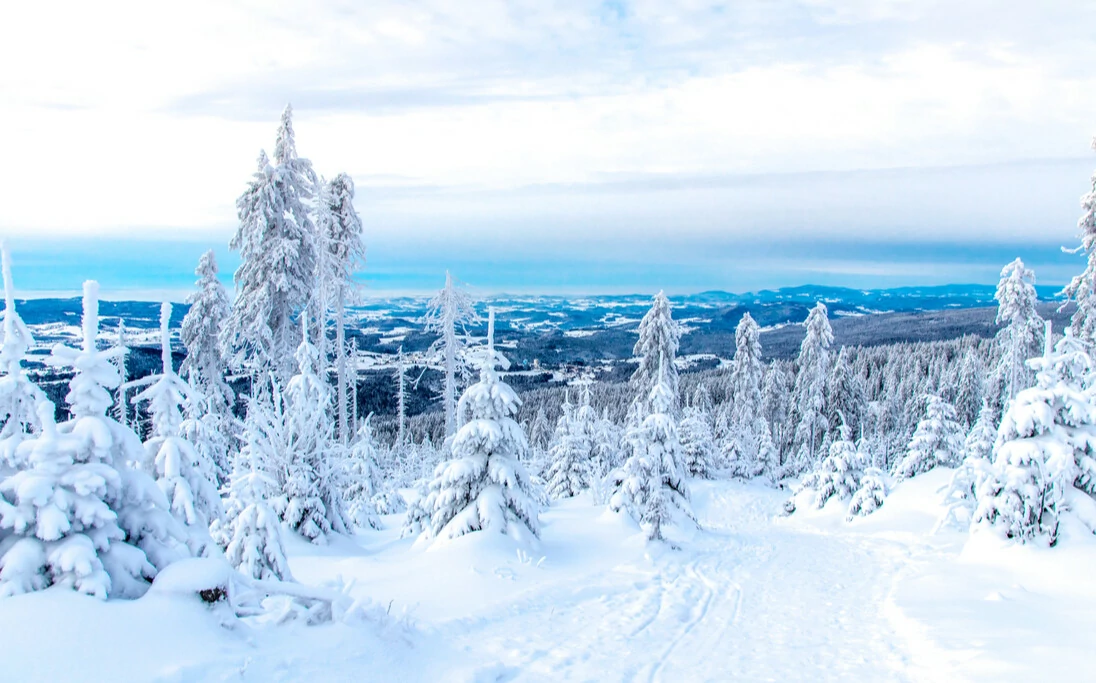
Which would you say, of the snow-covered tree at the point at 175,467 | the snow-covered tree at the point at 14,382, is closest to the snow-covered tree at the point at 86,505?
the snow-covered tree at the point at 14,382

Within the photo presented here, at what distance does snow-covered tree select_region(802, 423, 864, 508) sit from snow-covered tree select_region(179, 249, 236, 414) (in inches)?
1029

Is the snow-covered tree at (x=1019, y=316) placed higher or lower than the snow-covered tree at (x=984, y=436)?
higher

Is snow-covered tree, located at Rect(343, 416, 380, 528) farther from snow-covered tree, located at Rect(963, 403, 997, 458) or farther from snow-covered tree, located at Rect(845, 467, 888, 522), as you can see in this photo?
snow-covered tree, located at Rect(963, 403, 997, 458)

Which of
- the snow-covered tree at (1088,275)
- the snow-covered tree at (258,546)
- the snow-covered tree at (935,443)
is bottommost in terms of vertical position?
the snow-covered tree at (935,443)

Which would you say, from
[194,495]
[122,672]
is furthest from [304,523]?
[122,672]

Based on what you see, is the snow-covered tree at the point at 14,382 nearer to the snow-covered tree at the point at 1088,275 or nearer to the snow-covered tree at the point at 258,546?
the snow-covered tree at the point at 258,546

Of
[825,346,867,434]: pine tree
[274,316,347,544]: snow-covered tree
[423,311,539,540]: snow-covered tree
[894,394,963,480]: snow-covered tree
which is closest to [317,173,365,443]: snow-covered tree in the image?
[274,316,347,544]: snow-covered tree

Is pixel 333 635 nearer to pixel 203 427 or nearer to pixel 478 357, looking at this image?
pixel 478 357

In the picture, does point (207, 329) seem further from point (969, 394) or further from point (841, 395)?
point (969, 394)

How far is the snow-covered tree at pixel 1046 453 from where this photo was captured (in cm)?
1217

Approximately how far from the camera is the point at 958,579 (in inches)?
476

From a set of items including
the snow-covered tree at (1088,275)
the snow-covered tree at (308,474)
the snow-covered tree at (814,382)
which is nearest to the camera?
the snow-covered tree at (308,474)

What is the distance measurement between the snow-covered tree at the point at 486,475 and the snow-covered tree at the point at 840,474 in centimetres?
1921

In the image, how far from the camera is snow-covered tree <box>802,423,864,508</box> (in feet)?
91.5
